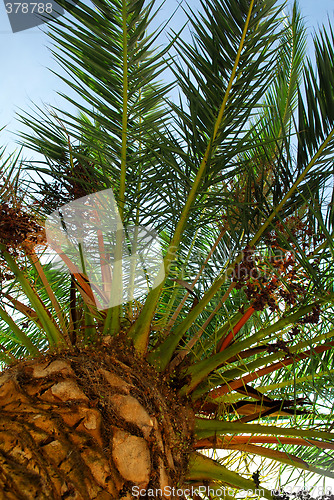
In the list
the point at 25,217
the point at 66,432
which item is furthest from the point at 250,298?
the point at 25,217

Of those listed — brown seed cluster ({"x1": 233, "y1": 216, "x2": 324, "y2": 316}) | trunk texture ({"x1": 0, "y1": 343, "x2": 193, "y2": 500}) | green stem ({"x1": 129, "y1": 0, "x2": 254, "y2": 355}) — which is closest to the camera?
trunk texture ({"x1": 0, "y1": 343, "x2": 193, "y2": 500})

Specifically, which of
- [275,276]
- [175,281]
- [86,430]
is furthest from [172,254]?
[86,430]

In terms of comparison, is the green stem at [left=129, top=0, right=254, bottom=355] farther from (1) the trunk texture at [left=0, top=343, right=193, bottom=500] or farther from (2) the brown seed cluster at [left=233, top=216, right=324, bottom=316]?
(2) the brown seed cluster at [left=233, top=216, right=324, bottom=316]

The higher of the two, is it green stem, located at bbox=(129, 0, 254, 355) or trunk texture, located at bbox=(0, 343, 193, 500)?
green stem, located at bbox=(129, 0, 254, 355)

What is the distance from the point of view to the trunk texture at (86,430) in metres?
1.18

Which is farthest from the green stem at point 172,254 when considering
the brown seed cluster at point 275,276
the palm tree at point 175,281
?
the brown seed cluster at point 275,276

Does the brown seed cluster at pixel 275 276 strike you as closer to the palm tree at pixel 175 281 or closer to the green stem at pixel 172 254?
the palm tree at pixel 175 281

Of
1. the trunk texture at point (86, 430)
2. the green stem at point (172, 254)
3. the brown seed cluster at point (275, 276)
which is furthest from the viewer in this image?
the green stem at point (172, 254)

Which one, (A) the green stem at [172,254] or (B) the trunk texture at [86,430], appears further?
(A) the green stem at [172,254]

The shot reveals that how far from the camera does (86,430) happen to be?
4.51 feet

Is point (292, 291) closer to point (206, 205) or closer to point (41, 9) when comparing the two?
point (206, 205)

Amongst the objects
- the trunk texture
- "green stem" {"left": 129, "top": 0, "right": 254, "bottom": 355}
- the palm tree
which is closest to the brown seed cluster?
the palm tree

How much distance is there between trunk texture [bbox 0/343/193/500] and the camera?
1180 mm

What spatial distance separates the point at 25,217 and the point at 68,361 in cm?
80
